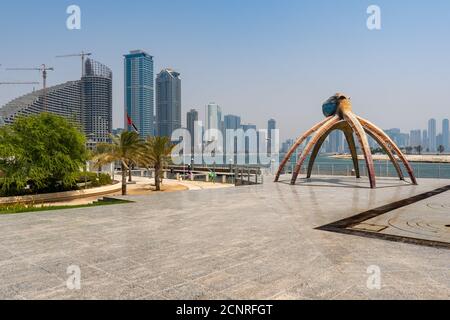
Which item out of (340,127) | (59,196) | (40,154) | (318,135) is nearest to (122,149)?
(59,196)

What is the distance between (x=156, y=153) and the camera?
33094mm

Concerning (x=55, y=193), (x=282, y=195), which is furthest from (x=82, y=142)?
(x=282, y=195)

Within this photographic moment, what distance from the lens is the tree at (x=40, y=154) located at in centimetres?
2473

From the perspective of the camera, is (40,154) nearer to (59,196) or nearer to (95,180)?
(59,196)

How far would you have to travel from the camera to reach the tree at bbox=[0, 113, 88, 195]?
81.1 feet

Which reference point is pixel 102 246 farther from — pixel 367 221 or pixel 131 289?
pixel 367 221

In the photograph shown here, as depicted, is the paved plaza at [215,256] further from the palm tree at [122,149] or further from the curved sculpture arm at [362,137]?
the palm tree at [122,149]

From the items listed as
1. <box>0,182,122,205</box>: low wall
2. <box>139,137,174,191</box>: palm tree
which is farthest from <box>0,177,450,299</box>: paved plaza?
<box>139,137,174,191</box>: palm tree

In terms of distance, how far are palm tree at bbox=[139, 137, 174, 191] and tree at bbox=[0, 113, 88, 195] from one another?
5.82 meters

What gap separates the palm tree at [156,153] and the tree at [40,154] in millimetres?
5817

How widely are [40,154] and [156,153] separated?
10.6 meters

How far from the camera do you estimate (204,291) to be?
19.6ft

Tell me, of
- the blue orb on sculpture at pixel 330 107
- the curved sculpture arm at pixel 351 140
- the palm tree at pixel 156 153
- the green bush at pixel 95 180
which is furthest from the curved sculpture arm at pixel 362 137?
the green bush at pixel 95 180
